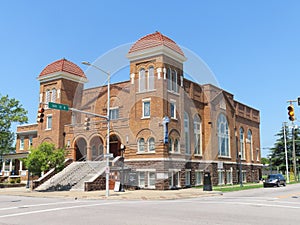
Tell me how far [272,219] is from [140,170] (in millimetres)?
19572

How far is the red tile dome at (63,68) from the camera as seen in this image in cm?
3831

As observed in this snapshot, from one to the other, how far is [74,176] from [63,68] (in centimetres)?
1307

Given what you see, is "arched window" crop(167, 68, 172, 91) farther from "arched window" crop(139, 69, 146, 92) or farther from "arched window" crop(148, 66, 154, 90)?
"arched window" crop(139, 69, 146, 92)

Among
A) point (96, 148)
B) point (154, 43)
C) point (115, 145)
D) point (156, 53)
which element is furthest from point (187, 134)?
point (96, 148)

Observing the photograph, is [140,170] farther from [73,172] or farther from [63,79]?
[63,79]

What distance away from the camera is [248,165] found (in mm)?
46656

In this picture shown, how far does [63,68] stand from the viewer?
38.1m

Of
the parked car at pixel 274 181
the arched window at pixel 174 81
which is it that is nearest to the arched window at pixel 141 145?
the arched window at pixel 174 81

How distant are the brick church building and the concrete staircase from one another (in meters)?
1.75

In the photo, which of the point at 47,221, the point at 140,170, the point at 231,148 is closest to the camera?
the point at 47,221

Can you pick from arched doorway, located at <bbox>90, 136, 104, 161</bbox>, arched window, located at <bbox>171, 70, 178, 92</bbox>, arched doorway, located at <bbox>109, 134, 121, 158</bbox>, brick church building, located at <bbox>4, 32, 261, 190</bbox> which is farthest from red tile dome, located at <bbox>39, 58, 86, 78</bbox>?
arched window, located at <bbox>171, 70, 178, 92</bbox>

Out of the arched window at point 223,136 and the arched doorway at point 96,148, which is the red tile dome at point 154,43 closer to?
the arched doorway at point 96,148

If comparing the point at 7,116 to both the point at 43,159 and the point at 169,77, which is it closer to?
the point at 43,159

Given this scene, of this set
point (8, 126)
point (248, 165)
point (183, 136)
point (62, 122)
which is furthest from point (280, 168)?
point (8, 126)
